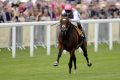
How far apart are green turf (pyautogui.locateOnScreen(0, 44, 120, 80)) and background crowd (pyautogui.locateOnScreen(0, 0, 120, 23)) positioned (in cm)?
174

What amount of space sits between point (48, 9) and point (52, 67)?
27.1ft

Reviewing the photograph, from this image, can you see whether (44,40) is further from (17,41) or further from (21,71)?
(21,71)

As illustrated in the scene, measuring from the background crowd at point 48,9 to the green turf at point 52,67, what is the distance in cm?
174

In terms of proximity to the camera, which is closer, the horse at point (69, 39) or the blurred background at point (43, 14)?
the horse at point (69, 39)

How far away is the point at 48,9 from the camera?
1113 inches

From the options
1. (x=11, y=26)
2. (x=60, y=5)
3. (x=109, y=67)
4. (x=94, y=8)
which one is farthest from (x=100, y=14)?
(x=109, y=67)

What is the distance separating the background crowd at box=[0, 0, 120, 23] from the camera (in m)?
25.9

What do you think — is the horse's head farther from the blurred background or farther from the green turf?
the blurred background

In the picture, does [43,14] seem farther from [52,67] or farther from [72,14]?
[72,14]

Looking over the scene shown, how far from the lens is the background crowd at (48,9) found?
1019 inches

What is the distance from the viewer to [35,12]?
88.4 feet

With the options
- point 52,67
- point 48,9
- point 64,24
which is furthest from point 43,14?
point 64,24

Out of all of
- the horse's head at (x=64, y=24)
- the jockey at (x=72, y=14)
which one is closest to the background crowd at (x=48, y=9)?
the jockey at (x=72, y=14)

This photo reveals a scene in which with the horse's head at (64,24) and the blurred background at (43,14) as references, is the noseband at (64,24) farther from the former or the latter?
the blurred background at (43,14)
